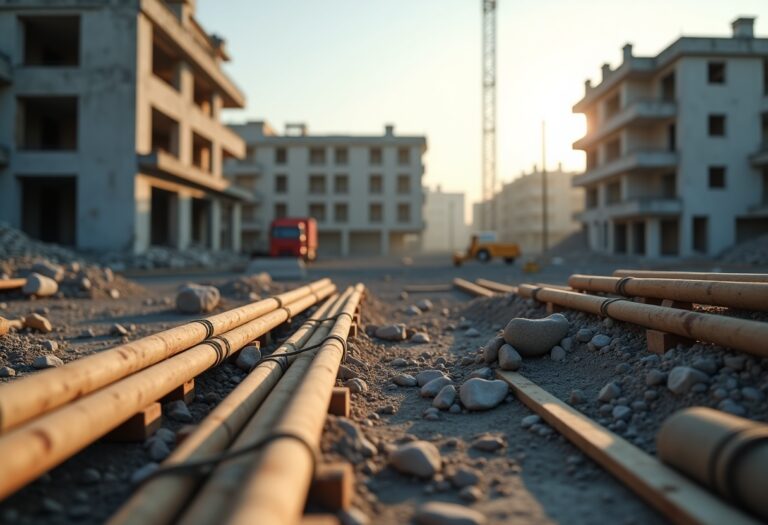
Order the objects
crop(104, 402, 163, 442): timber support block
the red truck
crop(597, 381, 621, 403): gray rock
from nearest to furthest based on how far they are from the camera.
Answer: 1. crop(104, 402, 163, 442): timber support block
2. crop(597, 381, 621, 403): gray rock
3. the red truck

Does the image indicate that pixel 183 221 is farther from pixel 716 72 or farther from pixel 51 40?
pixel 716 72

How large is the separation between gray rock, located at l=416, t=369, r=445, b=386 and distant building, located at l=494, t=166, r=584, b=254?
7123 centimetres

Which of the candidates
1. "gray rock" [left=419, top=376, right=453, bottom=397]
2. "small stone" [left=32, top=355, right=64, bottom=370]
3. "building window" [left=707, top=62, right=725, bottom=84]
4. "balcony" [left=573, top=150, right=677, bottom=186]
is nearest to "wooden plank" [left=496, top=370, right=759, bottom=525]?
"gray rock" [left=419, top=376, right=453, bottom=397]

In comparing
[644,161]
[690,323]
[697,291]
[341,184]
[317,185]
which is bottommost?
[690,323]

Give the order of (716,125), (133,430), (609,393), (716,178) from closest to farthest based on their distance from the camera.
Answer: (133,430) → (609,393) → (716,125) → (716,178)

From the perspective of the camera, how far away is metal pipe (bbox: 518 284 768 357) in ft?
11.3

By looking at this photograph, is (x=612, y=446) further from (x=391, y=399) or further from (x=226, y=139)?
(x=226, y=139)

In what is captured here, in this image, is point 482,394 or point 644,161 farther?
point 644,161

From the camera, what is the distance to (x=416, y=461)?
119 inches

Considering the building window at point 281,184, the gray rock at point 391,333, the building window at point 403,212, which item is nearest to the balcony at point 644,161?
the building window at point 403,212

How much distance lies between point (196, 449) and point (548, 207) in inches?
3110

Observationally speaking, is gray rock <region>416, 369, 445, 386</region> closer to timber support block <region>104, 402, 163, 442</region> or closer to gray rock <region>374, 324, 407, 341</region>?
gray rock <region>374, 324, 407, 341</region>

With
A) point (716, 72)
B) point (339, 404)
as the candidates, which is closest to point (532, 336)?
point (339, 404)

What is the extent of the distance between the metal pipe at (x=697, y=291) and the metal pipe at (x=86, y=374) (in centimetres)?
442
